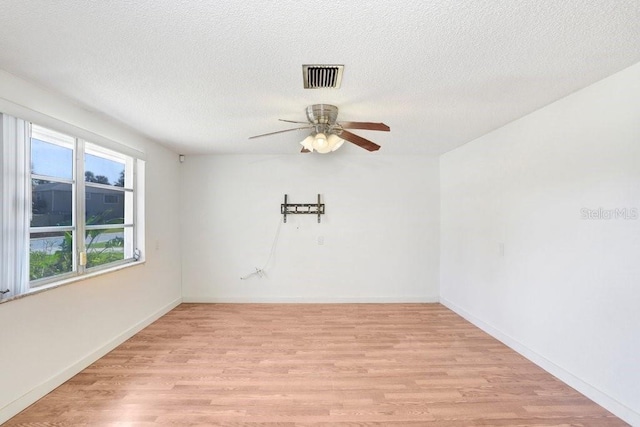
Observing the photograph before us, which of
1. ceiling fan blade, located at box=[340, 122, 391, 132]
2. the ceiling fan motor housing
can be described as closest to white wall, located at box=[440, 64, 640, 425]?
ceiling fan blade, located at box=[340, 122, 391, 132]

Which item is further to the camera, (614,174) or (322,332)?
(322,332)

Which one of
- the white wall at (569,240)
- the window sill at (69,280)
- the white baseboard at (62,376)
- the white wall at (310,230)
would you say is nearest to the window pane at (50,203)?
the window sill at (69,280)

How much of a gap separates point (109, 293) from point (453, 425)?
128 inches

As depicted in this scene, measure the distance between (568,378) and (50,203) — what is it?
448 cm

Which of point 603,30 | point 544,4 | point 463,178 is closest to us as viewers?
point 544,4

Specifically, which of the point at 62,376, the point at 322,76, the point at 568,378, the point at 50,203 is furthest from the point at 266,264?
the point at 568,378

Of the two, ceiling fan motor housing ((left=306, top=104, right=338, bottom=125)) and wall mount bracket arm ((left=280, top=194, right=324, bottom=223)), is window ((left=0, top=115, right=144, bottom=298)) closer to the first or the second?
wall mount bracket arm ((left=280, top=194, right=324, bottom=223))

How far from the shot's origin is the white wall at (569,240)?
1942 millimetres

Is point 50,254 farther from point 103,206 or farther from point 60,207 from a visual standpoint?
point 103,206

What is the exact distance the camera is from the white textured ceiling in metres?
1.37

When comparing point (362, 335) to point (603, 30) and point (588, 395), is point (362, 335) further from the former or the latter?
point (603, 30)

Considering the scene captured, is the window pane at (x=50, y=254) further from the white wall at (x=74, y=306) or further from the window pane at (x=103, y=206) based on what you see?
the window pane at (x=103, y=206)

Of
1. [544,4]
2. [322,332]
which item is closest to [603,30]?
[544,4]

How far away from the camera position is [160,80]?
6.72 ft
